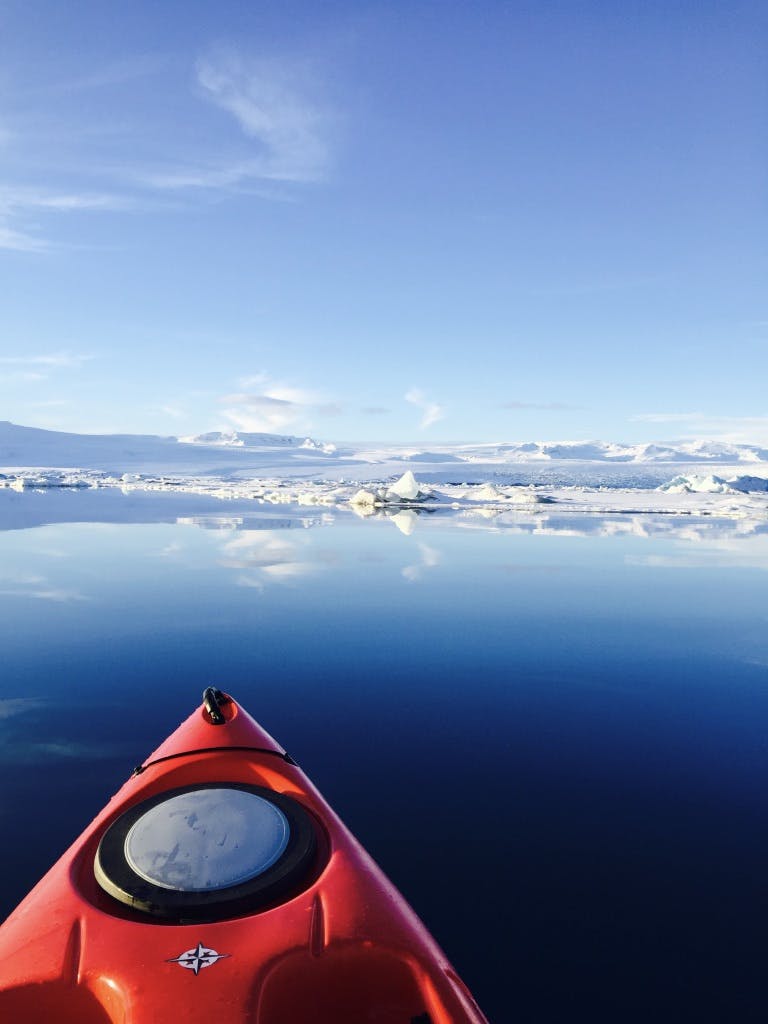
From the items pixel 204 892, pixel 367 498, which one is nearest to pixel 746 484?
pixel 367 498

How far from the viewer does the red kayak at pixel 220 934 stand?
2201 millimetres

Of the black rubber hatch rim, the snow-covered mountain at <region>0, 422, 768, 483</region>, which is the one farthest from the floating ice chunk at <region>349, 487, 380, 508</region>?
the snow-covered mountain at <region>0, 422, 768, 483</region>

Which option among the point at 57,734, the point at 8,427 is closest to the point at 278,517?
the point at 57,734

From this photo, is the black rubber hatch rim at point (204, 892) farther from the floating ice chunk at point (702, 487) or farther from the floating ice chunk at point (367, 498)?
the floating ice chunk at point (702, 487)

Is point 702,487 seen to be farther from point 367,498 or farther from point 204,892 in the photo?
point 204,892

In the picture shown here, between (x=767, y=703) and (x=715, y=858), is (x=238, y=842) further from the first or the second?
(x=767, y=703)

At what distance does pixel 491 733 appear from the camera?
535cm

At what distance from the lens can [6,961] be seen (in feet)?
7.67

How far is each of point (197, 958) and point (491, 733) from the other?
11.6ft

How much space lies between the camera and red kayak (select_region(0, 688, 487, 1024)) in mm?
2201

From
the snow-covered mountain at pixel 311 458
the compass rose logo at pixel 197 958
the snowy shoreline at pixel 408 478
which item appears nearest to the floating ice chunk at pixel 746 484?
the snowy shoreline at pixel 408 478

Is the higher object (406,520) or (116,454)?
(116,454)

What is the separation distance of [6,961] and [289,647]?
5.43 m

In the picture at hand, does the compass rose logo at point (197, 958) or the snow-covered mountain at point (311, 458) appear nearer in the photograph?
the compass rose logo at point (197, 958)
